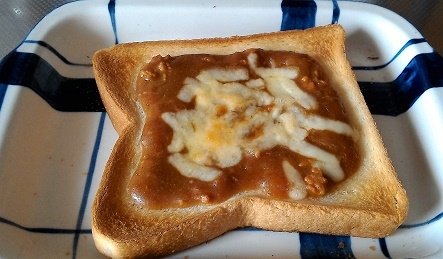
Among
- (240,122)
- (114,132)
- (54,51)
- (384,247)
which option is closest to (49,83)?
(54,51)

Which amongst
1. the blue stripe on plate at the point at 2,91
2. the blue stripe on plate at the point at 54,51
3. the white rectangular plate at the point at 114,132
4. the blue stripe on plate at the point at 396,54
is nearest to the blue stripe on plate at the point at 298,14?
the white rectangular plate at the point at 114,132

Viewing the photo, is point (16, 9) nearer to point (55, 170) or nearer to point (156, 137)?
point (55, 170)

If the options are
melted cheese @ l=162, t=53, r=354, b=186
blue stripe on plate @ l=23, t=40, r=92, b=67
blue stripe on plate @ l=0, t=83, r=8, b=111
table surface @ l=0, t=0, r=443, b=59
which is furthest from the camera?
table surface @ l=0, t=0, r=443, b=59

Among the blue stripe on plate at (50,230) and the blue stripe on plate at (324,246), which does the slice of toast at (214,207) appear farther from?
the blue stripe on plate at (50,230)

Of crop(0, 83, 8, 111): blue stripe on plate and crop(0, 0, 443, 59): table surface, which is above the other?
crop(0, 83, 8, 111): blue stripe on plate

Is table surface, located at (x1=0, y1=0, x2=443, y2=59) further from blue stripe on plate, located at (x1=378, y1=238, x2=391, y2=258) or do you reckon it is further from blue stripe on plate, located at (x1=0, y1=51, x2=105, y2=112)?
blue stripe on plate, located at (x1=378, y1=238, x2=391, y2=258)

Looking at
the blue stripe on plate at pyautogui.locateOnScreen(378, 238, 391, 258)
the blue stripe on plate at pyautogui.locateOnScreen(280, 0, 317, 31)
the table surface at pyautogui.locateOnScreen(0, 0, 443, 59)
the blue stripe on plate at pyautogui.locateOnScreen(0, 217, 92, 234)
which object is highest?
the blue stripe on plate at pyautogui.locateOnScreen(280, 0, 317, 31)

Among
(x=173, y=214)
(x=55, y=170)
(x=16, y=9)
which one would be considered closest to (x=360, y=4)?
(x=173, y=214)

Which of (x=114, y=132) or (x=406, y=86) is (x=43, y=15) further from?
(x=406, y=86)

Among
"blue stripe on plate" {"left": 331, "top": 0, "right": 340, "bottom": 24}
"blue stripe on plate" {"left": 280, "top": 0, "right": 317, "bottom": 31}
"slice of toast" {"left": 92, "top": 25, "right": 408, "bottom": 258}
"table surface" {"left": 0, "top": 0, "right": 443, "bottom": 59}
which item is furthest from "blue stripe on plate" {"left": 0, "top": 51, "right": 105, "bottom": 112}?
"blue stripe on plate" {"left": 331, "top": 0, "right": 340, "bottom": 24}
